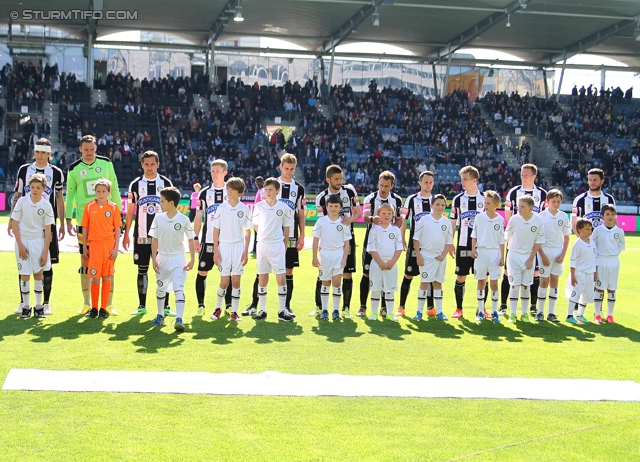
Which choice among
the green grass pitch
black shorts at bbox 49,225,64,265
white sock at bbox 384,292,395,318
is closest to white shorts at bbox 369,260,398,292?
white sock at bbox 384,292,395,318

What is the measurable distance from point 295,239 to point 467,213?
242 cm

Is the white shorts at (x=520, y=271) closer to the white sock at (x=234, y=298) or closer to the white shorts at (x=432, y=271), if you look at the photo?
the white shorts at (x=432, y=271)

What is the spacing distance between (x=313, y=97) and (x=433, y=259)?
31.8 metres

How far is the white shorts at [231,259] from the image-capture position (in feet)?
27.6

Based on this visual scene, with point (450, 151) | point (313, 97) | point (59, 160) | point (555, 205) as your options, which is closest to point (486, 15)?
point (450, 151)

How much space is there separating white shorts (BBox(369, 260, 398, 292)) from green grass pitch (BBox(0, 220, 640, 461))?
0.47 m

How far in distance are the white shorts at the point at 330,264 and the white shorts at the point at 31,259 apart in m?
3.42

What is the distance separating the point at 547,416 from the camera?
17.2 ft

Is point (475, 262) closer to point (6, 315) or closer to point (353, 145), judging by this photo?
→ point (6, 315)

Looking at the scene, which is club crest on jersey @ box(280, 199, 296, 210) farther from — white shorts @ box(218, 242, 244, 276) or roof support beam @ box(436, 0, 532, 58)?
roof support beam @ box(436, 0, 532, 58)

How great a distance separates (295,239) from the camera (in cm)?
911

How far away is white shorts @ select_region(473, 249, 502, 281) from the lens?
30.0ft

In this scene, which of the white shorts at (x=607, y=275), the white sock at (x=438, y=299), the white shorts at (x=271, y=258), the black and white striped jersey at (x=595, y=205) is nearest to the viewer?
the white shorts at (x=271, y=258)

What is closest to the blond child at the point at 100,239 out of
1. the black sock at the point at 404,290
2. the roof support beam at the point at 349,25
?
the black sock at the point at 404,290
